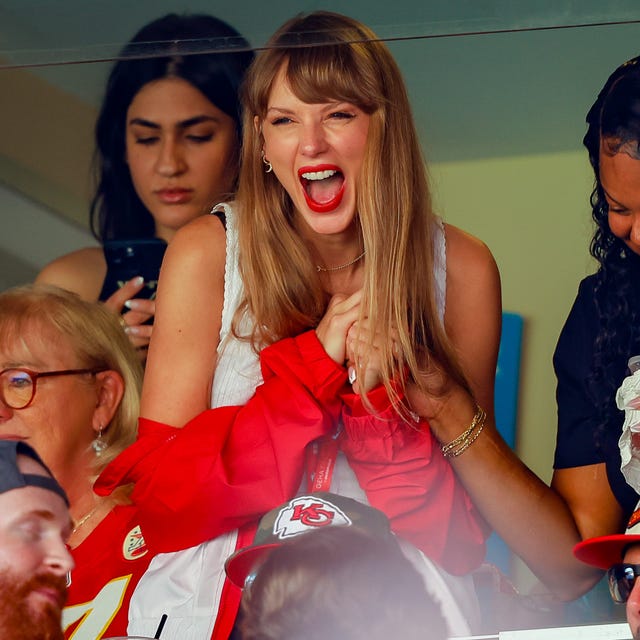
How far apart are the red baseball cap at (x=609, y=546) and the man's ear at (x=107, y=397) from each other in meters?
0.58

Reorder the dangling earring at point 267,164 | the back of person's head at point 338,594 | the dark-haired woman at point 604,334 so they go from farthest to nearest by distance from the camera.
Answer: the dangling earring at point 267,164 < the dark-haired woman at point 604,334 < the back of person's head at point 338,594

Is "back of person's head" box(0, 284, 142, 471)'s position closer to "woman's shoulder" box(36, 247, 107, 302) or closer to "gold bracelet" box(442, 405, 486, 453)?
"woman's shoulder" box(36, 247, 107, 302)

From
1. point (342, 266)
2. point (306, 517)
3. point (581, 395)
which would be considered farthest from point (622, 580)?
point (342, 266)

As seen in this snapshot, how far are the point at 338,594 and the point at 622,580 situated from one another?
11.7 inches

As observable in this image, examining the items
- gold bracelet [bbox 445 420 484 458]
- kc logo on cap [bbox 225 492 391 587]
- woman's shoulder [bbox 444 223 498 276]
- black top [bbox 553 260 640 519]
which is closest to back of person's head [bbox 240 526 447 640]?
kc logo on cap [bbox 225 492 391 587]

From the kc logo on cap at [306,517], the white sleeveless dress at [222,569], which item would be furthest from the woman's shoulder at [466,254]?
the kc logo on cap at [306,517]

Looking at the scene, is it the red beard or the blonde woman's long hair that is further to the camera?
the blonde woman's long hair

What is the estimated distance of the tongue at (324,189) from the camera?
139 cm

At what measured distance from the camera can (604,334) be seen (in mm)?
1357

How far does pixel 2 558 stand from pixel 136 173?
0.50m

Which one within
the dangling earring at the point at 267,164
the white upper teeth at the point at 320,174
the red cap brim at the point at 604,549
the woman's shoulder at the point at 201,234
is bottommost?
the red cap brim at the point at 604,549

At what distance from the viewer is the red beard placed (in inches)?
49.4

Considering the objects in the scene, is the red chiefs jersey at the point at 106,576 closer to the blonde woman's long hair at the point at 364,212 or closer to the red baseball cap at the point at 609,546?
the blonde woman's long hair at the point at 364,212

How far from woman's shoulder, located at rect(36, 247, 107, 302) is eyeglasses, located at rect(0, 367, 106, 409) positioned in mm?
111
